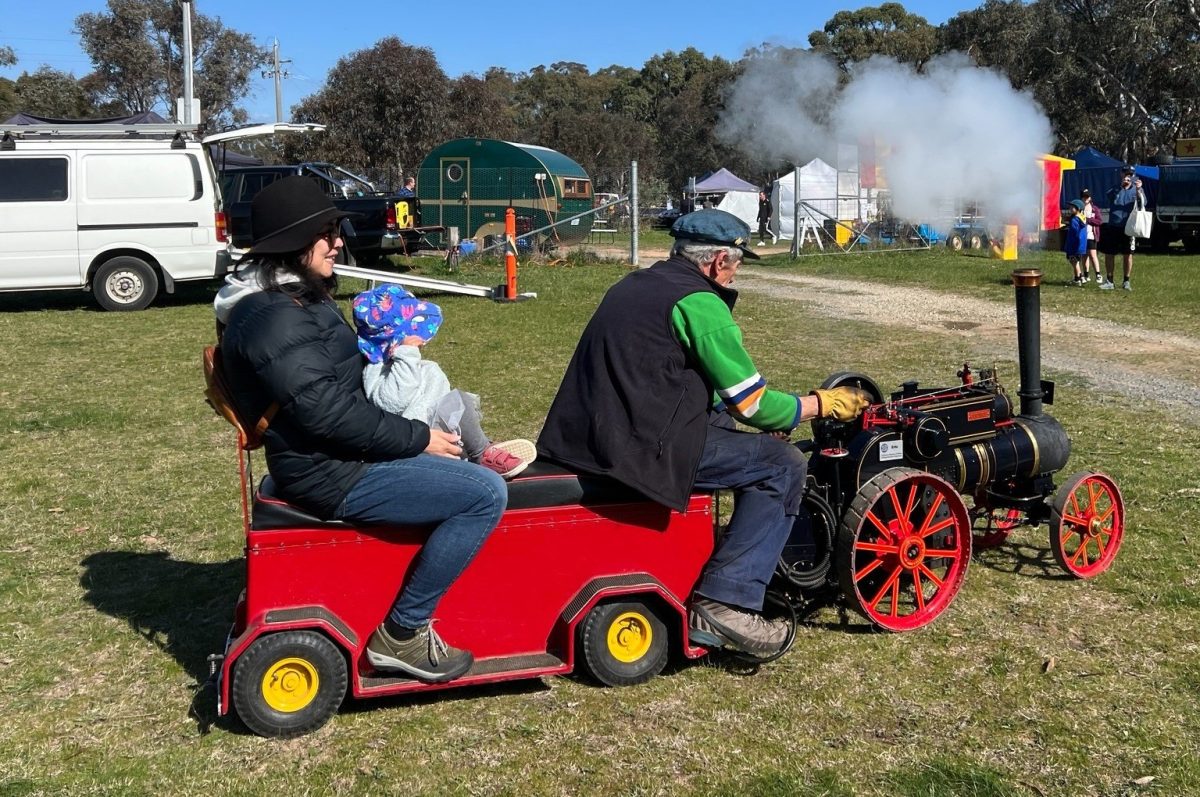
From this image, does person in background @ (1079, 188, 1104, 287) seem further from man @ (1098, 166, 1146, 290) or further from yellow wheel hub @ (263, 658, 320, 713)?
yellow wheel hub @ (263, 658, 320, 713)

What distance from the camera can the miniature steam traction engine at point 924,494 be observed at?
4223mm

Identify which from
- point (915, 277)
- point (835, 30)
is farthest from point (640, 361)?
point (835, 30)

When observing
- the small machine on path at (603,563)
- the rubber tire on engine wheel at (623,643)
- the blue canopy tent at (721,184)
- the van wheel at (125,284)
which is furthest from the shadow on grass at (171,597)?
the blue canopy tent at (721,184)

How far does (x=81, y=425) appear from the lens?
7887mm

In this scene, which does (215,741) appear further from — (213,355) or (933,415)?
(933,415)

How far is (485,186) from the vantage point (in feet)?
86.5

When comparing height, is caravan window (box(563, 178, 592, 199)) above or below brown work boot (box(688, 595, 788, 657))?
above

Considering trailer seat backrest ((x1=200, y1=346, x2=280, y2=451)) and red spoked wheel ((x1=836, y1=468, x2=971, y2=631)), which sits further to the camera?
red spoked wheel ((x1=836, y1=468, x2=971, y2=631))

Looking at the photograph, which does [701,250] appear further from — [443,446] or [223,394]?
[223,394]

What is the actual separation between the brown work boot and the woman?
0.87m

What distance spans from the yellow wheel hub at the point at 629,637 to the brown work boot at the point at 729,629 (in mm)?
171

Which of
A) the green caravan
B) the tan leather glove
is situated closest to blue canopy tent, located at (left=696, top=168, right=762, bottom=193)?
the green caravan

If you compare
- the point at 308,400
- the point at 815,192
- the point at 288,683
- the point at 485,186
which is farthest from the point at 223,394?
the point at 815,192

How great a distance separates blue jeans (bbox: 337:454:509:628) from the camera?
348cm
